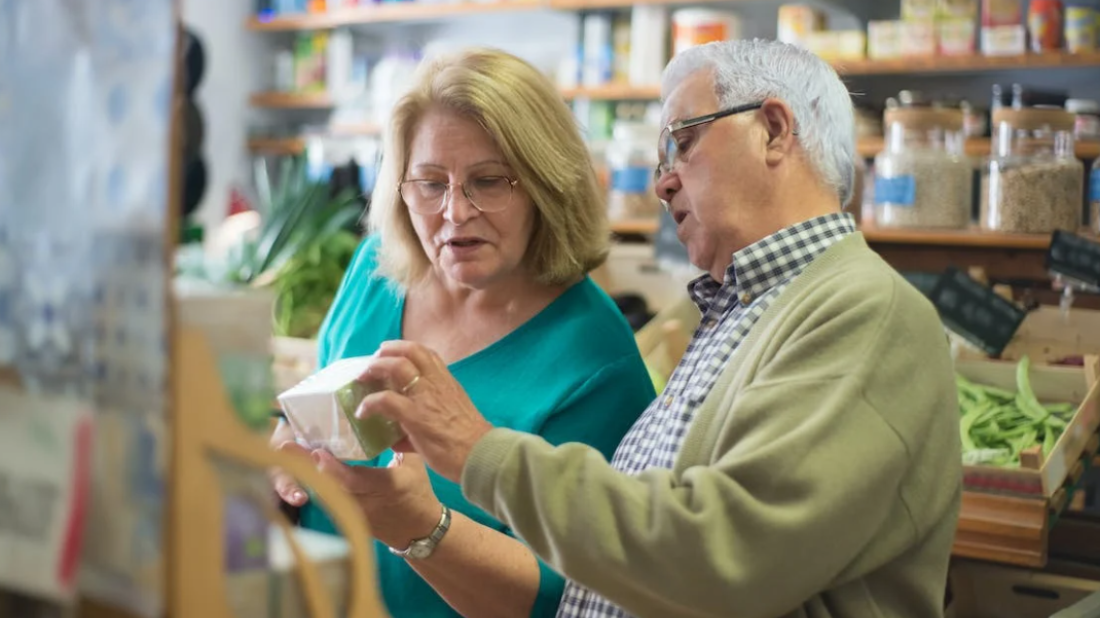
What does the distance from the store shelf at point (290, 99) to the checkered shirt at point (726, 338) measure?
5.00 meters

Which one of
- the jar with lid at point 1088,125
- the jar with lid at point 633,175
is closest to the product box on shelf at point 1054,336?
the jar with lid at point 1088,125

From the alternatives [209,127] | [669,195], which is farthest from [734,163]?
[209,127]

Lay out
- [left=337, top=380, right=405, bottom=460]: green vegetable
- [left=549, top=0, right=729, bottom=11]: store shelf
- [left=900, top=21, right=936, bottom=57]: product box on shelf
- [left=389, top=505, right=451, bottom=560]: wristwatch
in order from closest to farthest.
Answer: [left=337, top=380, right=405, bottom=460]: green vegetable < [left=389, top=505, right=451, bottom=560]: wristwatch < [left=900, top=21, right=936, bottom=57]: product box on shelf < [left=549, top=0, right=729, bottom=11]: store shelf

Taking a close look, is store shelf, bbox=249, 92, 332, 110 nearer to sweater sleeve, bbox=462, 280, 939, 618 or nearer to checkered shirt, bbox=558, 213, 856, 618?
checkered shirt, bbox=558, 213, 856, 618

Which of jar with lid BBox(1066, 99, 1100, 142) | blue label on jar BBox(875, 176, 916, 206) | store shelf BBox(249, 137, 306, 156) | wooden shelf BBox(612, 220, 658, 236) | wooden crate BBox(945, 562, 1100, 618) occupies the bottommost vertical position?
wooden crate BBox(945, 562, 1100, 618)

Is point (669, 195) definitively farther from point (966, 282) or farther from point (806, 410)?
point (966, 282)

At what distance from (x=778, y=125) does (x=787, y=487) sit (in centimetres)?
47

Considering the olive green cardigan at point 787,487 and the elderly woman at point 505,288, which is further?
the elderly woman at point 505,288

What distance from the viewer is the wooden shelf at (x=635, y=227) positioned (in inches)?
148

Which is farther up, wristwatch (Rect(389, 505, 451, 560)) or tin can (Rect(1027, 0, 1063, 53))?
tin can (Rect(1027, 0, 1063, 53))

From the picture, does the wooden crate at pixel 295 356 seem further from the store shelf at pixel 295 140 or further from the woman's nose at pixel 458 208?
→ the store shelf at pixel 295 140

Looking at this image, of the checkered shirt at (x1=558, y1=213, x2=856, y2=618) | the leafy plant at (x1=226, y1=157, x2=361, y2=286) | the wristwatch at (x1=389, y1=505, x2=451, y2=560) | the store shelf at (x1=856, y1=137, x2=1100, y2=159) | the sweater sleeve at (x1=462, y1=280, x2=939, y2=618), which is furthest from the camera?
the store shelf at (x1=856, y1=137, x2=1100, y2=159)

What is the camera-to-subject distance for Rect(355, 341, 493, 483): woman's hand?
3.55 feet

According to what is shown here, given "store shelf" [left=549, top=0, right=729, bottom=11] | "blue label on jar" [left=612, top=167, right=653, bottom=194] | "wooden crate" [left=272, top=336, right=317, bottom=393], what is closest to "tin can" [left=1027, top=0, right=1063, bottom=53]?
"store shelf" [left=549, top=0, right=729, bottom=11]
